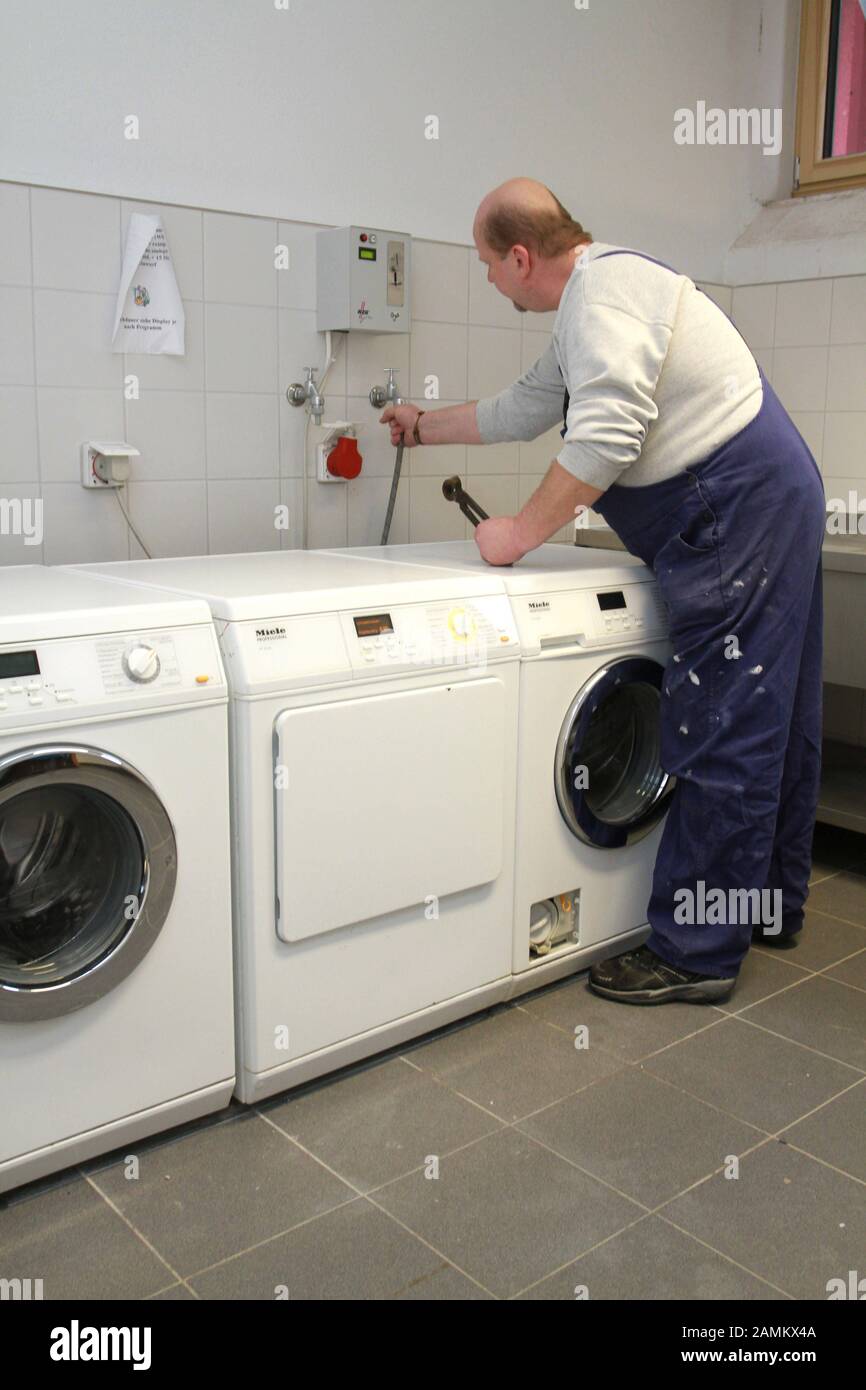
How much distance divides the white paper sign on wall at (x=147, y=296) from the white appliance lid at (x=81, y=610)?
0.69 meters

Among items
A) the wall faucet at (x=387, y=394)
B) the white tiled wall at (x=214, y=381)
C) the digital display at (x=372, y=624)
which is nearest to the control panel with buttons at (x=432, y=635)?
the digital display at (x=372, y=624)

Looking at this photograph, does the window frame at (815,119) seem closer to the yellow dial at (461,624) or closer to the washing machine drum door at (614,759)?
the washing machine drum door at (614,759)

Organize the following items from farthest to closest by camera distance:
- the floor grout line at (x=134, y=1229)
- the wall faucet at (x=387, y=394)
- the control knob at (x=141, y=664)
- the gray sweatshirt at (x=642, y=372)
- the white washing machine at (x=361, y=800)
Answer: the wall faucet at (x=387, y=394) → the gray sweatshirt at (x=642, y=372) → the white washing machine at (x=361, y=800) → the control knob at (x=141, y=664) → the floor grout line at (x=134, y=1229)

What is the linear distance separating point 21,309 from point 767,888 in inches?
80.0

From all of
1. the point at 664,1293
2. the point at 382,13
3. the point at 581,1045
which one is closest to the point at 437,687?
the point at 581,1045

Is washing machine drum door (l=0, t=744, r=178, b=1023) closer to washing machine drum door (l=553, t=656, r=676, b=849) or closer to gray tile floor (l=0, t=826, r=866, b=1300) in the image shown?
gray tile floor (l=0, t=826, r=866, b=1300)

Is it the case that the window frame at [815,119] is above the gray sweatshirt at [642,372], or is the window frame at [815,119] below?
above

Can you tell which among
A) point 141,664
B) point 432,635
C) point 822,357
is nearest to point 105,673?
point 141,664

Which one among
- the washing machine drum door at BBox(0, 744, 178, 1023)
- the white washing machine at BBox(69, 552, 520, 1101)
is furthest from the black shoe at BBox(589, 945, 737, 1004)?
the washing machine drum door at BBox(0, 744, 178, 1023)

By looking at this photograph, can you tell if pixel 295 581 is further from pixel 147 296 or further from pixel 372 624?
pixel 147 296

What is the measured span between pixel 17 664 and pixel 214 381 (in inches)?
48.6

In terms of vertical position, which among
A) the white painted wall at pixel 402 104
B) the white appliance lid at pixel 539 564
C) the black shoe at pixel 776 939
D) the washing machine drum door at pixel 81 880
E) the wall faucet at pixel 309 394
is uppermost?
the white painted wall at pixel 402 104

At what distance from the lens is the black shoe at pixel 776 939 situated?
9.45ft

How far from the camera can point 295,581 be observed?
7.50ft
